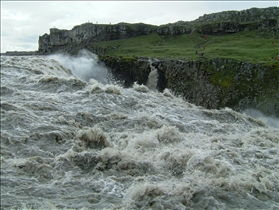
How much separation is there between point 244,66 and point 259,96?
190 inches

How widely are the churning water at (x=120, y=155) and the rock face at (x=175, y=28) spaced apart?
2206 inches

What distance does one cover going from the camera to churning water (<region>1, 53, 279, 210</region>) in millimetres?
11852

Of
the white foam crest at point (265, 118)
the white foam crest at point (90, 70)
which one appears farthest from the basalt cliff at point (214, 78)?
the white foam crest at point (90, 70)

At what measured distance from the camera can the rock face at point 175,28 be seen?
7638cm

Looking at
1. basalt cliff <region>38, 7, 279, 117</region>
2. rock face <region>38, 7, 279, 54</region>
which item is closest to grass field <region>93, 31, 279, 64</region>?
rock face <region>38, 7, 279, 54</region>

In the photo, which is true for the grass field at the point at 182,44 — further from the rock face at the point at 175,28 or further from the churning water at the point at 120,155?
the churning water at the point at 120,155

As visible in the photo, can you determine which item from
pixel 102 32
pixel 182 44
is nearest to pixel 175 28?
pixel 182 44

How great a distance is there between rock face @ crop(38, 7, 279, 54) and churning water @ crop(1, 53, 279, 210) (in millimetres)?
56028

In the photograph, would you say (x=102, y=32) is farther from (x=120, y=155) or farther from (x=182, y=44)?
(x=120, y=155)

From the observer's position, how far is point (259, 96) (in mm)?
35031

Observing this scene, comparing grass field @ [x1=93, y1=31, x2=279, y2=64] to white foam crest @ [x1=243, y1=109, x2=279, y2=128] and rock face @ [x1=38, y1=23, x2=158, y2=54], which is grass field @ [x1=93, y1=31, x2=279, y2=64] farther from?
white foam crest @ [x1=243, y1=109, x2=279, y2=128]

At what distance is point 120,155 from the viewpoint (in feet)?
48.9

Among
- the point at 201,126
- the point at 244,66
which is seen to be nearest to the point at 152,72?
the point at 244,66

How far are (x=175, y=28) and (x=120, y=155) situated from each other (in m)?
71.5
